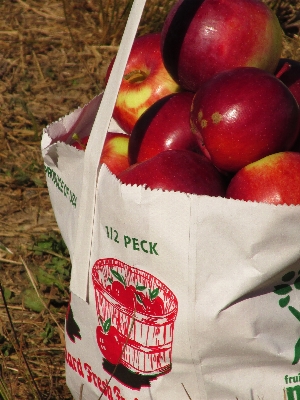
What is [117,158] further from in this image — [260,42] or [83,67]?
[83,67]

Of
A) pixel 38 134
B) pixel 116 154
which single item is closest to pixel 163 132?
pixel 116 154

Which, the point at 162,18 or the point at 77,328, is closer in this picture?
the point at 77,328

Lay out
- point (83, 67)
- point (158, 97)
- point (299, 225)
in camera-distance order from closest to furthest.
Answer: point (299, 225) < point (158, 97) < point (83, 67)

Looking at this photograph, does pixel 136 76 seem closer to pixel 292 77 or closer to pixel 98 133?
pixel 292 77

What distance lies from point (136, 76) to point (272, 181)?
1.96 feet

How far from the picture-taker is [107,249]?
122 cm

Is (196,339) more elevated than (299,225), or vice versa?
(299,225)

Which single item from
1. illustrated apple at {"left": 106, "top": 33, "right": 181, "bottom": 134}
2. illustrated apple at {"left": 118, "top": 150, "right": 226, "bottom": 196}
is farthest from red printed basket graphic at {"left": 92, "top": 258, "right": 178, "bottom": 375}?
illustrated apple at {"left": 106, "top": 33, "right": 181, "bottom": 134}

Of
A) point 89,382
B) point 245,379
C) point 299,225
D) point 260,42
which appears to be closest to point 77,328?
point 89,382

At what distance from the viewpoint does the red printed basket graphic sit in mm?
1177

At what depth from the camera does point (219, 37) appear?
1.43 metres

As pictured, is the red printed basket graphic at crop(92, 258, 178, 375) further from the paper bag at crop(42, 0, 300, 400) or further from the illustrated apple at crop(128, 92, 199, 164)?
the illustrated apple at crop(128, 92, 199, 164)

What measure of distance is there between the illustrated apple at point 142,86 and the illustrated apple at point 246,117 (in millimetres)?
333

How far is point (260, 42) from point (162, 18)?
169 cm
